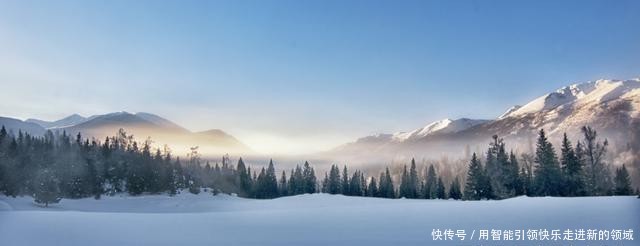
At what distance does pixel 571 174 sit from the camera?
2096 inches

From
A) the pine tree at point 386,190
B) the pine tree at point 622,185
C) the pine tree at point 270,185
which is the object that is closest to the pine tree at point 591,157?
the pine tree at point 622,185

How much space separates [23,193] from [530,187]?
61.6 m

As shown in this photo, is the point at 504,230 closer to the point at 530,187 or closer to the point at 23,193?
the point at 530,187

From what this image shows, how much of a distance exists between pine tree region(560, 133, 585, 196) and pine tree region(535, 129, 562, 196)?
32.3 inches

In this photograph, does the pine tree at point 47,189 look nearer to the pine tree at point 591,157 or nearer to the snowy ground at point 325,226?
the snowy ground at point 325,226

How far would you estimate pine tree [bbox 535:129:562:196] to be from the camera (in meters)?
53.8

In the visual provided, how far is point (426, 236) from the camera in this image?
1273cm

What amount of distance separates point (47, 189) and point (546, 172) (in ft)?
187

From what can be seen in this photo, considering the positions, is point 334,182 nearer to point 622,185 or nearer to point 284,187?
point 284,187

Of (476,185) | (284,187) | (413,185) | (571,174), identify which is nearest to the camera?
(571,174)

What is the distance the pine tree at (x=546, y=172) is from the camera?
5378cm

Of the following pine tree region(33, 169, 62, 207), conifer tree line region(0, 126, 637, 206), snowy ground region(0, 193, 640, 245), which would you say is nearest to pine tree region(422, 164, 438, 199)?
conifer tree line region(0, 126, 637, 206)

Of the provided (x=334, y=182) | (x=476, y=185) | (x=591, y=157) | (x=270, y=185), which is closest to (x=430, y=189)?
(x=334, y=182)

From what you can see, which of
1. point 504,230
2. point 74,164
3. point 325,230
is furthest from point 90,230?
point 74,164
